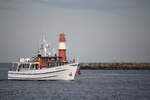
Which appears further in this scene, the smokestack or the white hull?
the smokestack

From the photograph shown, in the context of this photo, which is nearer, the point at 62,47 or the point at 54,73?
the point at 54,73

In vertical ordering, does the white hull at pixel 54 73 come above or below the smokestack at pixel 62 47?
below

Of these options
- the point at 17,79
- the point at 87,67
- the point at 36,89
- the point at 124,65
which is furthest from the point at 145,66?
the point at 36,89

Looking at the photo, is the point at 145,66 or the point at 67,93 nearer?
the point at 67,93

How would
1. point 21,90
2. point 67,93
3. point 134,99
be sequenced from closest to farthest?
point 134,99
point 67,93
point 21,90

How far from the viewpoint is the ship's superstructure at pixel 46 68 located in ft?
246

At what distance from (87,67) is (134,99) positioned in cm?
14639

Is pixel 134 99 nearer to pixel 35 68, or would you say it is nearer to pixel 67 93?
pixel 67 93

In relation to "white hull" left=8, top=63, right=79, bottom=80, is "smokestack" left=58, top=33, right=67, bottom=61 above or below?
above

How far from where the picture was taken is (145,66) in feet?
652

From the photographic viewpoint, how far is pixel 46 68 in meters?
74.7

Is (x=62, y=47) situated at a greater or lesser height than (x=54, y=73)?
greater

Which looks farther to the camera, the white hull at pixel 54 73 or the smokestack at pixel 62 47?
the smokestack at pixel 62 47

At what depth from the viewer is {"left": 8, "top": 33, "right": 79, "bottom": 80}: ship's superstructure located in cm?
7494
